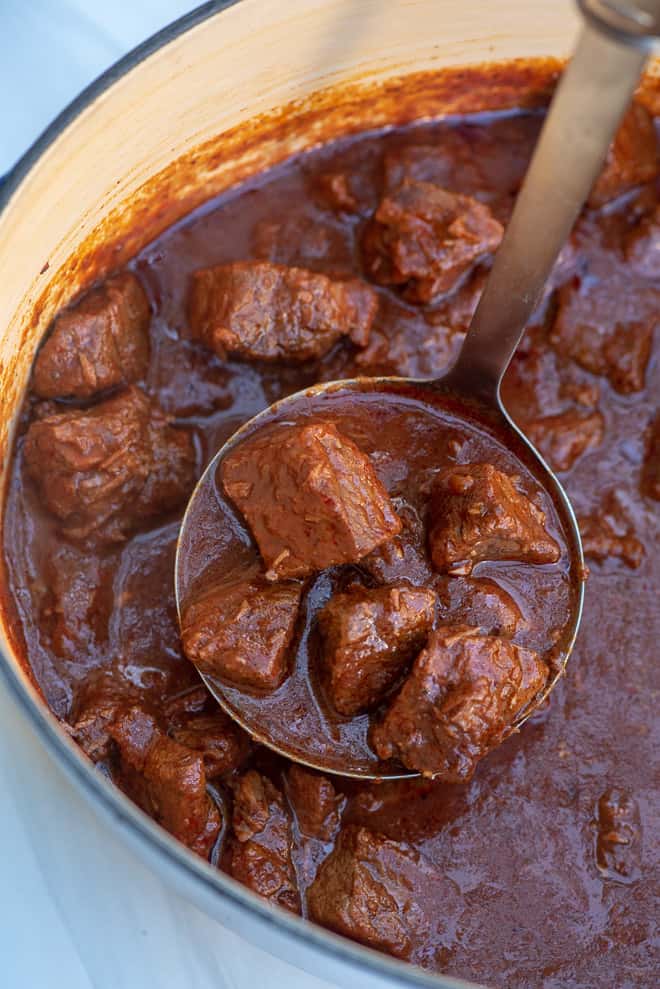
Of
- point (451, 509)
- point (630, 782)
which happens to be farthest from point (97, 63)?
point (630, 782)

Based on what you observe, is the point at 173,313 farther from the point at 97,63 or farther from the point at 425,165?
the point at 425,165

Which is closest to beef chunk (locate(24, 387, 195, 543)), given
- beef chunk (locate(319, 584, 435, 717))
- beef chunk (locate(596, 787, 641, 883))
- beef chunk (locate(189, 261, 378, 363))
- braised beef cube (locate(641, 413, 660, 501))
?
beef chunk (locate(189, 261, 378, 363))

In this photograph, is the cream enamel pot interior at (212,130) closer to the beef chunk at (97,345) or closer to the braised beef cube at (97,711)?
the beef chunk at (97,345)

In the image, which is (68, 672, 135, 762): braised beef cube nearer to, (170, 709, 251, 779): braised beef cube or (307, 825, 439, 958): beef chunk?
(170, 709, 251, 779): braised beef cube

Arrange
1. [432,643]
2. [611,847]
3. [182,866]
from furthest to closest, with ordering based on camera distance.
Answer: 1. [611,847]
2. [432,643]
3. [182,866]

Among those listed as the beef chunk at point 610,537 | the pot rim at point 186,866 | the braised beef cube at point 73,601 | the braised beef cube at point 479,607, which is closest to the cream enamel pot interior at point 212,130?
the pot rim at point 186,866

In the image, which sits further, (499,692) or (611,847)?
(611,847)
